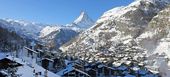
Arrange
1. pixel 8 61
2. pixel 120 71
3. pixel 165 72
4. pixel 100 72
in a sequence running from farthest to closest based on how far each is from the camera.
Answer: pixel 165 72 → pixel 120 71 → pixel 100 72 → pixel 8 61

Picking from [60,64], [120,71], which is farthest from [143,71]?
[60,64]

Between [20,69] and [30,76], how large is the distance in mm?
2842

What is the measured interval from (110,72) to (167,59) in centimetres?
6885

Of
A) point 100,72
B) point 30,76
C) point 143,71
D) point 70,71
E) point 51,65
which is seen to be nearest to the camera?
point 30,76

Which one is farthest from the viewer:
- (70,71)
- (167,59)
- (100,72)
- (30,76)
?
(167,59)

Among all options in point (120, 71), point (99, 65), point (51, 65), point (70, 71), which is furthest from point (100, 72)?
point (70, 71)

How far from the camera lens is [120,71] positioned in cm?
12325

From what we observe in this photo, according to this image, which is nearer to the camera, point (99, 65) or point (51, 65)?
point (51, 65)

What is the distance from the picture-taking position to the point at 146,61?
181 m

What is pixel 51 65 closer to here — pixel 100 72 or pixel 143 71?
pixel 100 72

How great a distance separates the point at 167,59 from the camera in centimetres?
17862

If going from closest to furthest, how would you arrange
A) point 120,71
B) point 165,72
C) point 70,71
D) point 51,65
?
1. point 70,71
2. point 51,65
3. point 120,71
4. point 165,72

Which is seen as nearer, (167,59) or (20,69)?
(20,69)

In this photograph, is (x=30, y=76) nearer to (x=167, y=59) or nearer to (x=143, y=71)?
(x=143, y=71)
